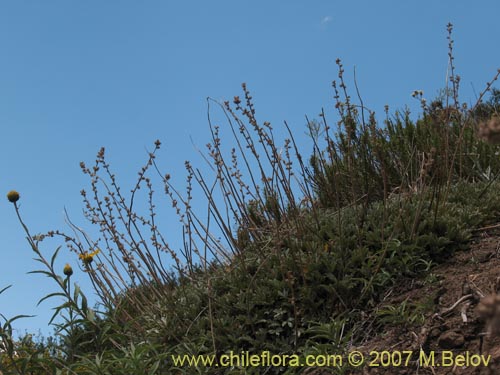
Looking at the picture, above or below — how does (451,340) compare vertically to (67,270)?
below

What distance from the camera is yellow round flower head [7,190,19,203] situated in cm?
326

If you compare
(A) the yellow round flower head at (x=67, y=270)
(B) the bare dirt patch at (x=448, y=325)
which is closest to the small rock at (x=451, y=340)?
(B) the bare dirt patch at (x=448, y=325)

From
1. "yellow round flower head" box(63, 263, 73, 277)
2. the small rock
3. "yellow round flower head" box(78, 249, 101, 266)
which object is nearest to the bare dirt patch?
the small rock

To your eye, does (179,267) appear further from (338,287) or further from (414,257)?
(414,257)

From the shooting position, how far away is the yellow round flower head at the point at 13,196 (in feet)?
10.7

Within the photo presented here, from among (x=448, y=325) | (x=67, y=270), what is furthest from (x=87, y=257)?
(x=448, y=325)

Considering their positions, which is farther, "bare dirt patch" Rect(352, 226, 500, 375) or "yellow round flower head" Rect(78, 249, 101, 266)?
"yellow round flower head" Rect(78, 249, 101, 266)

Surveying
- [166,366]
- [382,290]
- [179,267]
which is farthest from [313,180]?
[166,366]

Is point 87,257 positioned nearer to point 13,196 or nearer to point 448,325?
point 13,196

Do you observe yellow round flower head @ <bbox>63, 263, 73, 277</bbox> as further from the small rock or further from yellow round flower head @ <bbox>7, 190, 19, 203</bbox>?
the small rock

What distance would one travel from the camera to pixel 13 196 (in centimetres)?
328

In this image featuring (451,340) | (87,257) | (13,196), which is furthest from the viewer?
(87,257)

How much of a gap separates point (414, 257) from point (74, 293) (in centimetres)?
197

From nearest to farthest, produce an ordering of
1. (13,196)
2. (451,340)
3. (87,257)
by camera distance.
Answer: (451,340) < (13,196) < (87,257)
